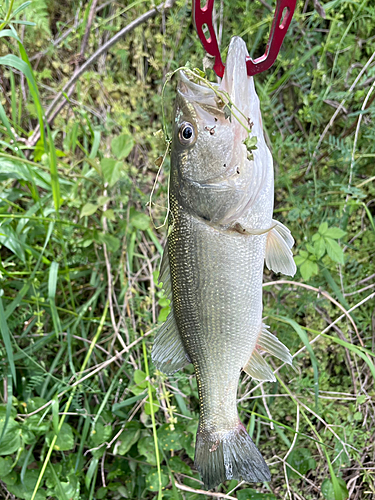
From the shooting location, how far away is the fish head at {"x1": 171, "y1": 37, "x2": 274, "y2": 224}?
1.25 m

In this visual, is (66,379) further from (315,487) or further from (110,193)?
(315,487)

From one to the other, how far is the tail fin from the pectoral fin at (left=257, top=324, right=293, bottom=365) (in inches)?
13.3

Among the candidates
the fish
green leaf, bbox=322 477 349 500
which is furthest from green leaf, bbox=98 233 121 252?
green leaf, bbox=322 477 349 500

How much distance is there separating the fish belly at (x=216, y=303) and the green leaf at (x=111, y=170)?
99 centimetres

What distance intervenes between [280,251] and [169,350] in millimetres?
579

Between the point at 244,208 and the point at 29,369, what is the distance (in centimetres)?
182

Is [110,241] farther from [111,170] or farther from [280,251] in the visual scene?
[280,251]

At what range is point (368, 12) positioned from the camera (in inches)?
93.5

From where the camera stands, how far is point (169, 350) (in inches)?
59.9

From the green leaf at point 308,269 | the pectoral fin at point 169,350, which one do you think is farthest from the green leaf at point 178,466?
the green leaf at point 308,269

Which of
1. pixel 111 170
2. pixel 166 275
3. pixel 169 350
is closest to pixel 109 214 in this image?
pixel 111 170

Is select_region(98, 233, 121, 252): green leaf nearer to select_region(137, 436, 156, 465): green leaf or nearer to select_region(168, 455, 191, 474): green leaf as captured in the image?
select_region(137, 436, 156, 465): green leaf

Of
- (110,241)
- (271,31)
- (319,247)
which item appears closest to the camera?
(271,31)

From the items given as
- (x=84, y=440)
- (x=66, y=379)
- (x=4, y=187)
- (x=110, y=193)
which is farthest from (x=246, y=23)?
(x=84, y=440)
